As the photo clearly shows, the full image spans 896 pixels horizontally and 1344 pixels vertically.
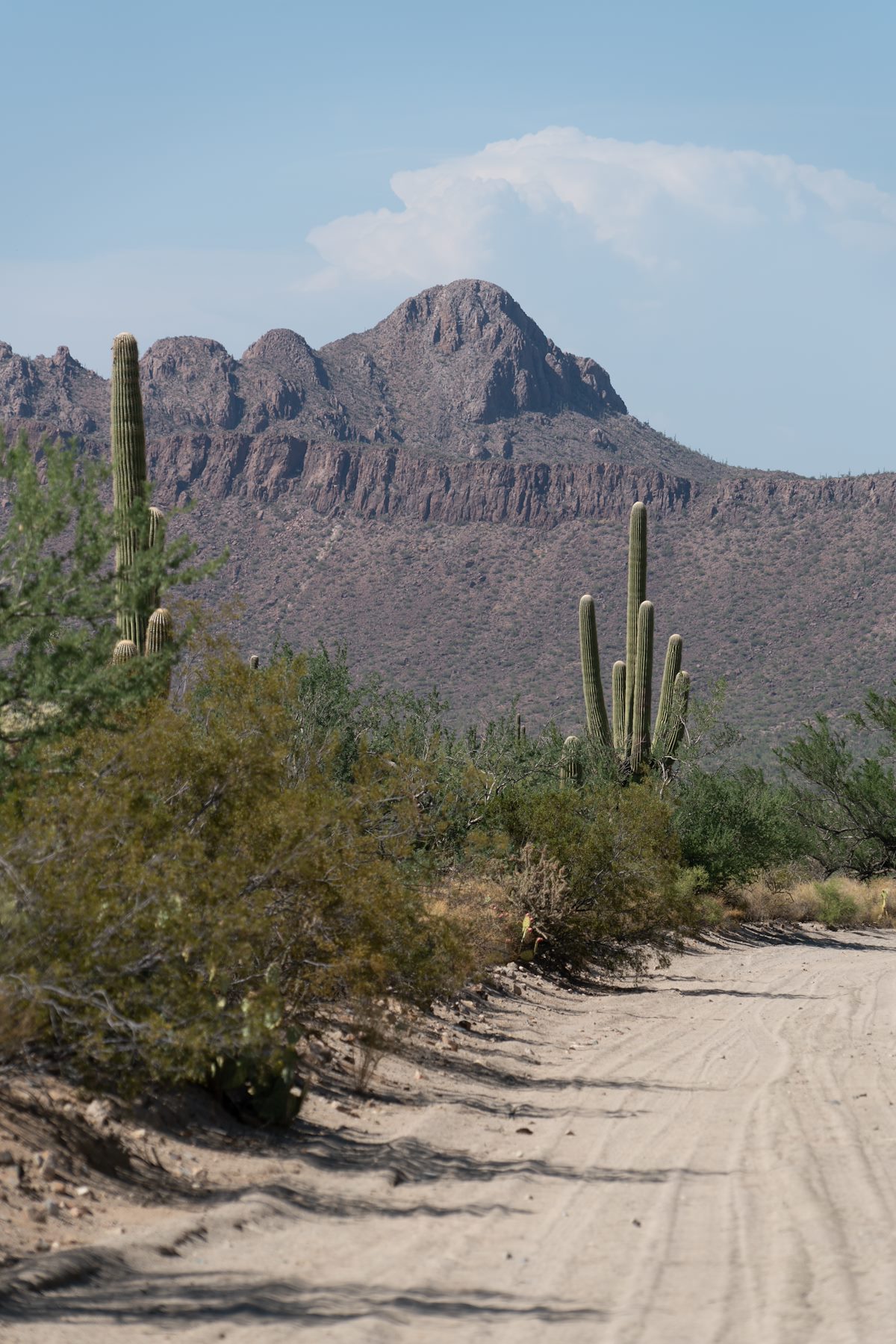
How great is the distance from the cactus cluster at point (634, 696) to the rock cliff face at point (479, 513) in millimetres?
31853

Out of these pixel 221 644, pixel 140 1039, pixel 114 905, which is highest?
pixel 221 644

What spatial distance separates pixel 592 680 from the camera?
2967 centimetres

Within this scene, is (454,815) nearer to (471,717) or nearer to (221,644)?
(221,644)

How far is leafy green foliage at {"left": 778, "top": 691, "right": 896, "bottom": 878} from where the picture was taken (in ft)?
125

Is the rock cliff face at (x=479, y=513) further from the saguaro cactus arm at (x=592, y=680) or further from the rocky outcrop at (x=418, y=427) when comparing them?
the saguaro cactus arm at (x=592, y=680)

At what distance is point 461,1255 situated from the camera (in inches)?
269

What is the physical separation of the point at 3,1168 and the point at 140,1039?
2.97 ft

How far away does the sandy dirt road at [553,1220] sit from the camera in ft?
19.1

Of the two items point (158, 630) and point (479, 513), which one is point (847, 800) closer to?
point (158, 630)

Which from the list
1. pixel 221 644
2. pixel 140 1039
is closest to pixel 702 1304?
pixel 140 1039

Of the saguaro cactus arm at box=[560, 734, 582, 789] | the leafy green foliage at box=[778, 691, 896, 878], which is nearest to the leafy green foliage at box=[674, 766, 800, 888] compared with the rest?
the saguaro cactus arm at box=[560, 734, 582, 789]

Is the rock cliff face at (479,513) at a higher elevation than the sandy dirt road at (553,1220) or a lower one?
higher

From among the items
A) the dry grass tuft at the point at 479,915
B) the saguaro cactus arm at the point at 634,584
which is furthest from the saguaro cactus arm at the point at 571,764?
the dry grass tuft at the point at 479,915

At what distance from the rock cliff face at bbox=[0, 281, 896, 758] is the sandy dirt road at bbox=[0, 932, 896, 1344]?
48.7 metres
